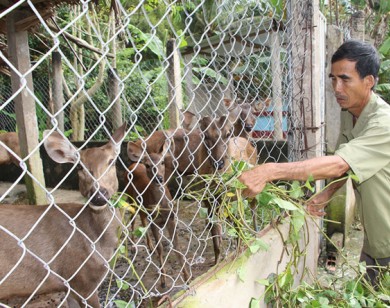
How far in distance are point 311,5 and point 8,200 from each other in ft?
21.9

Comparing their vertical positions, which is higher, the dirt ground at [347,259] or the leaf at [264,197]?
the leaf at [264,197]

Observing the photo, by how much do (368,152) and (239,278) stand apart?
104 cm

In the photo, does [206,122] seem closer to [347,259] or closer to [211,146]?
[211,146]

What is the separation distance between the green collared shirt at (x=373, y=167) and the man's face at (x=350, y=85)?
0.07 m

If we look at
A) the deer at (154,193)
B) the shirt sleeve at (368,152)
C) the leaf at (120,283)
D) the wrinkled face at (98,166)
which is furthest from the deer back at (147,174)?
the leaf at (120,283)

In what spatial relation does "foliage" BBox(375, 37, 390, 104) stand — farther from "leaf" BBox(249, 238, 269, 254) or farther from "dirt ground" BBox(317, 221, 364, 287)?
"leaf" BBox(249, 238, 269, 254)

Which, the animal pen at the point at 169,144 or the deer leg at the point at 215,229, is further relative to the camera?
the deer leg at the point at 215,229

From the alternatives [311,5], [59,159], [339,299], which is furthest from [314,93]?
[59,159]

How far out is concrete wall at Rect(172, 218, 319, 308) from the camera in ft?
5.72

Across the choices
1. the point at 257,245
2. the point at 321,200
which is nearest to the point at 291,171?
the point at 257,245

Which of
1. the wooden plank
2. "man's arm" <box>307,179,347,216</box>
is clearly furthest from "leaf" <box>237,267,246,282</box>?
the wooden plank

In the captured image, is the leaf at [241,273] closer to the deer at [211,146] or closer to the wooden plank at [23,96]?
the deer at [211,146]

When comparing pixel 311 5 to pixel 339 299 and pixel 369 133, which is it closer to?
pixel 369 133

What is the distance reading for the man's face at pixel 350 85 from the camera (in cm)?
267
